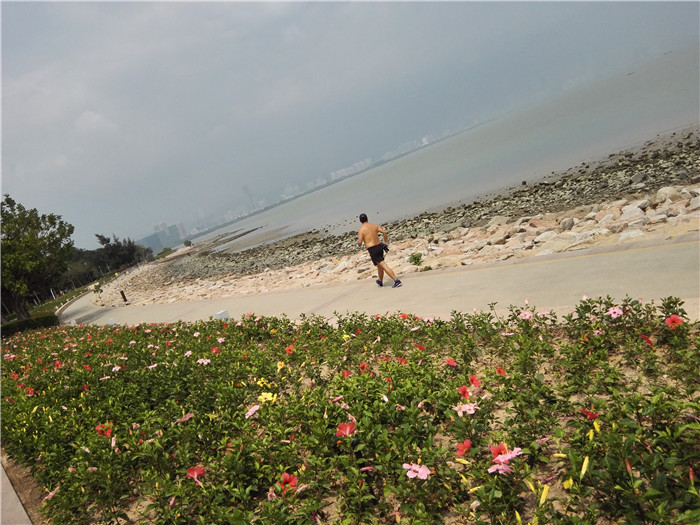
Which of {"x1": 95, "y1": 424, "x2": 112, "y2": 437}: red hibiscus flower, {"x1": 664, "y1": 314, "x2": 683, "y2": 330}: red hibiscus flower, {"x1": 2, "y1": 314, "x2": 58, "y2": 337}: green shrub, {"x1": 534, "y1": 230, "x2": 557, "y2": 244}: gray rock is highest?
{"x1": 2, "y1": 314, "x2": 58, "y2": 337}: green shrub

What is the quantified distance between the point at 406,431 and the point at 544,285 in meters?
4.27

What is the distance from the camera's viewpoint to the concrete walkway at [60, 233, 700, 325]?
195 inches

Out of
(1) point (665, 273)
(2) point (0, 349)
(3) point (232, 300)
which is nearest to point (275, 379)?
(1) point (665, 273)

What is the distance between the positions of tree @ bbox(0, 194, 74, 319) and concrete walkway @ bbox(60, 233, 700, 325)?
18222 mm

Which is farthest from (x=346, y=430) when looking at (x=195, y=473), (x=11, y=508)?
(x=11, y=508)

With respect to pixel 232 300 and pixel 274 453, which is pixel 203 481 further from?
pixel 232 300

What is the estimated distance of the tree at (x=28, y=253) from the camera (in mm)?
19797

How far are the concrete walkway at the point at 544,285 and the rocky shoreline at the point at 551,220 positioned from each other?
1379 millimetres

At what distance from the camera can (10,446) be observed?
14.6 ft

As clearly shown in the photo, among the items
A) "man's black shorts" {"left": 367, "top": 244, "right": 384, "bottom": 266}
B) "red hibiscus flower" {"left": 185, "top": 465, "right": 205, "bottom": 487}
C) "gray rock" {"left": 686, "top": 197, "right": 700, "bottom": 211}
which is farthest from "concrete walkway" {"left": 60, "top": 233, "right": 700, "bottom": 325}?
"gray rock" {"left": 686, "top": 197, "right": 700, "bottom": 211}

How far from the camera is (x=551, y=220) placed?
14.2 metres

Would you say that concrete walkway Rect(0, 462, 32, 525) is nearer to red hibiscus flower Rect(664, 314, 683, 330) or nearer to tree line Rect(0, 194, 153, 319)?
red hibiscus flower Rect(664, 314, 683, 330)

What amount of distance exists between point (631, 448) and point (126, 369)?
644cm

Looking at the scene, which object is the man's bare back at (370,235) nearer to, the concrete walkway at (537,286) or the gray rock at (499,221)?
the concrete walkway at (537,286)
